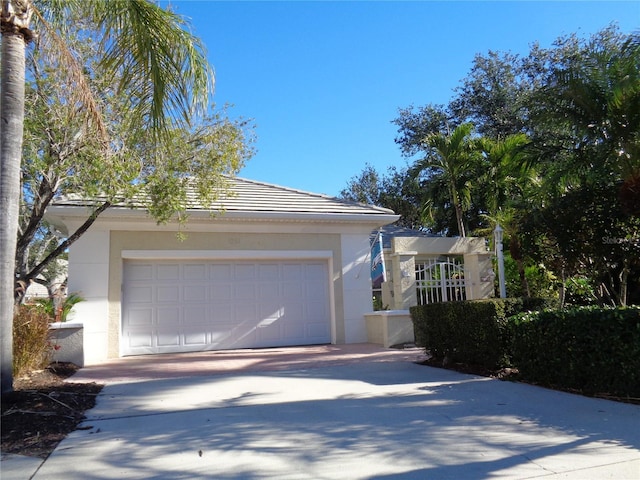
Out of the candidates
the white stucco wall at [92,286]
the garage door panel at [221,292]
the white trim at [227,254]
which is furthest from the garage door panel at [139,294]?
the garage door panel at [221,292]

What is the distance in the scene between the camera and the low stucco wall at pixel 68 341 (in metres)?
9.88

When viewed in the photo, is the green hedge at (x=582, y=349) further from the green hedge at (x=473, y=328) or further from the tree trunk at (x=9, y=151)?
the tree trunk at (x=9, y=151)

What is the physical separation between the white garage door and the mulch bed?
170 inches

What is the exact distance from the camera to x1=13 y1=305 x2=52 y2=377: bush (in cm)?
781

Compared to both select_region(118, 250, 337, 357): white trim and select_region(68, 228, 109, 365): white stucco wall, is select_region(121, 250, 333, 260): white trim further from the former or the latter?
select_region(68, 228, 109, 365): white stucco wall

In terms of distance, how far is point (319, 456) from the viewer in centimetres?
435

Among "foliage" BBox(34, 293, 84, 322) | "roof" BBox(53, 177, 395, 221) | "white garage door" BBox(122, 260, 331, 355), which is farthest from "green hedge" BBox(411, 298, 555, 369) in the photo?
"foliage" BBox(34, 293, 84, 322)

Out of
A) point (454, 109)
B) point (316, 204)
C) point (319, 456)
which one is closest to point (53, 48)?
point (319, 456)

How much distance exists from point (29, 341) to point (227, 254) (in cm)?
523

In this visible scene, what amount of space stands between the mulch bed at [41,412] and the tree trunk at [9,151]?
348mm

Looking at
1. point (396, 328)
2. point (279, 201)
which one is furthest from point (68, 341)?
point (396, 328)

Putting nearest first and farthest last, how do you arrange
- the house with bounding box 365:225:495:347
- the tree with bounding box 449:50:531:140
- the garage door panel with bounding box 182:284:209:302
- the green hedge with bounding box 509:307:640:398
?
the green hedge with bounding box 509:307:640:398
the garage door panel with bounding box 182:284:209:302
the house with bounding box 365:225:495:347
the tree with bounding box 449:50:531:140

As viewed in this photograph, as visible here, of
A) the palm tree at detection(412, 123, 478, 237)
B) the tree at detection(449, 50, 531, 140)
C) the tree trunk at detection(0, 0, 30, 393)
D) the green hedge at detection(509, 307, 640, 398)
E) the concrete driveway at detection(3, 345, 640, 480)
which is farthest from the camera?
the tree at detection(449, 50, 531, 140)

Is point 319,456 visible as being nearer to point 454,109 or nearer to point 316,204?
point 316,204
